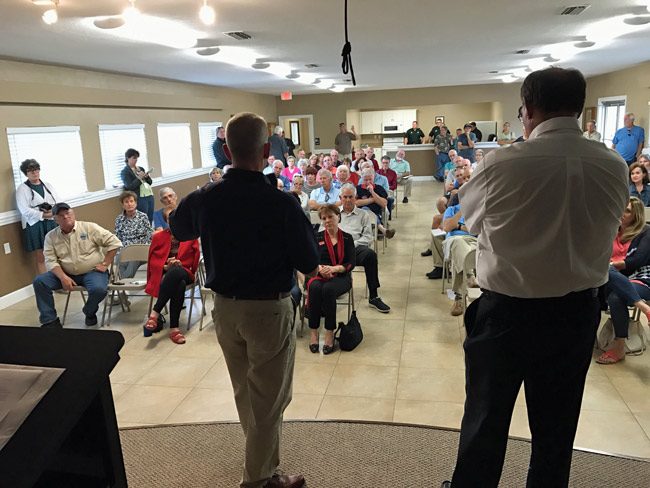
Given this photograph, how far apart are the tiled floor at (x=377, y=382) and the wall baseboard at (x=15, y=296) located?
1.19 metres

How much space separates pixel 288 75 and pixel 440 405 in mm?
7329

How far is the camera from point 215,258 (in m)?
1.86

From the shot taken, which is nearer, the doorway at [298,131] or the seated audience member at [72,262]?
the seated audience member at [72,262]

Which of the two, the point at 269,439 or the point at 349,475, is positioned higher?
the point at 269,439

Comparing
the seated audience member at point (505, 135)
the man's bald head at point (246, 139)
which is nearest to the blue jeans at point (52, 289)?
the man's bald head at point (246, 139)

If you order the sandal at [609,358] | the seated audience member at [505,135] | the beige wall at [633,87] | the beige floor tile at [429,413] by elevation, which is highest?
the beige wall at [633,87]

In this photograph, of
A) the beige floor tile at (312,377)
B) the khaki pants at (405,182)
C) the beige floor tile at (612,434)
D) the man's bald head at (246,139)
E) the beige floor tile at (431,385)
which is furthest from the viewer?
the khaki pants at (405,182)

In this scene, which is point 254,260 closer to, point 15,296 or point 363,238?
point 363,238

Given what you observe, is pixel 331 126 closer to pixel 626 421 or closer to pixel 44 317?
pixel 44 317

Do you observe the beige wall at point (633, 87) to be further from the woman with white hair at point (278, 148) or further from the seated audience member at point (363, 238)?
the seated audience member at point (363, 238)

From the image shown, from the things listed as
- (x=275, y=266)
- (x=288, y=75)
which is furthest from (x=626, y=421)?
(x=288, y=75)

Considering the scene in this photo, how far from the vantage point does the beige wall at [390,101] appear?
572 inches

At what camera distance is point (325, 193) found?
628 centimetres

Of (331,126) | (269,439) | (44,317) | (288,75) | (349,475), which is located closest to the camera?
(269,439)
